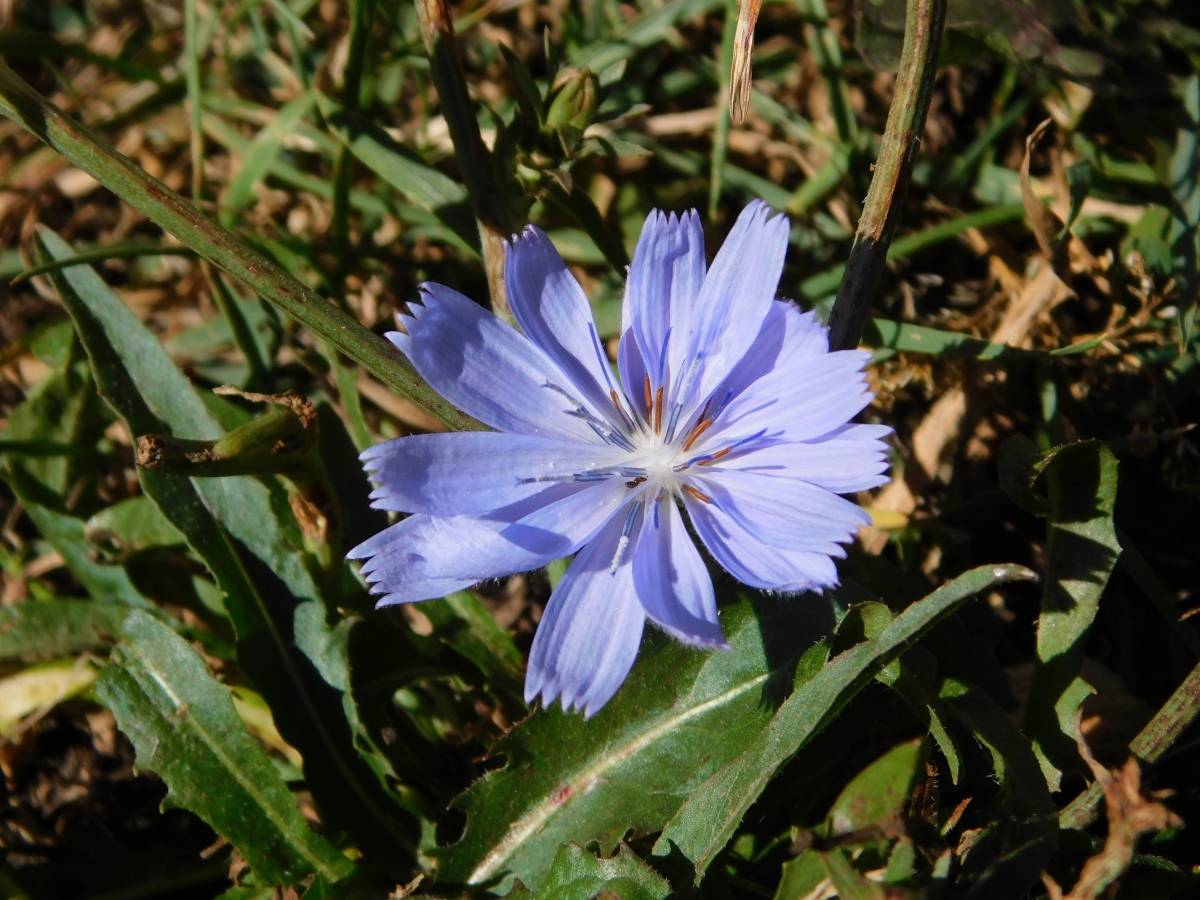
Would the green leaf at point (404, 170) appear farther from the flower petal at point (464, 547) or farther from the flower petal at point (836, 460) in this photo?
the flower petal at point (836, 460)

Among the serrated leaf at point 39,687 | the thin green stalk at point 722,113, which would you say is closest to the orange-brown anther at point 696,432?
the thin green stalk at point 722,113

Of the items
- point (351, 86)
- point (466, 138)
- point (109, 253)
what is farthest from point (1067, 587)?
point (109, 253)

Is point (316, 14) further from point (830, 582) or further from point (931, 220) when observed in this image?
point (830, 582)

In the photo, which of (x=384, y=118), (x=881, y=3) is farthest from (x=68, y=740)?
(x=881, y=3)

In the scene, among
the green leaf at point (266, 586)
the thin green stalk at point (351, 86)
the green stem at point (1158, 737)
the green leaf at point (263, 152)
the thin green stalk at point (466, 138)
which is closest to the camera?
the green stem at point (1158, 737)

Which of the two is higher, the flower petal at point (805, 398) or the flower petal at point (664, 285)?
the flower petal at point (664, 285)

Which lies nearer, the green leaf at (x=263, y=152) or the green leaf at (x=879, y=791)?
the green leaf at (x=879, y=791)

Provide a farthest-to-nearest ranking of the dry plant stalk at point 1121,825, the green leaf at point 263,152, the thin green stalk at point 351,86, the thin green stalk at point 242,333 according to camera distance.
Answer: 1. the green leaf at point 263,152
2. the thin green stalk at point 242,333
3. the thin green stalk at point 351,86
4. the dry plant stalk at point 1121,825

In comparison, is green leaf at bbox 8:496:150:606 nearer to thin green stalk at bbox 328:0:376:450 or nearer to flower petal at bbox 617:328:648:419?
thin green stalk at bbox 328:0:376:450
